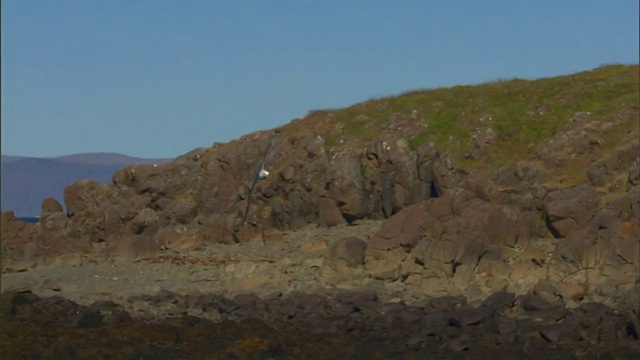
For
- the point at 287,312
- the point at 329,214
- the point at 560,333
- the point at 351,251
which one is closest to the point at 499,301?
the point at 560,333

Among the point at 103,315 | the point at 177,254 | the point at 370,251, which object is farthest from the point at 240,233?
the point at 103,315

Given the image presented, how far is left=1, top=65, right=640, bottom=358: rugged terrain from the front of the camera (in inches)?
1588

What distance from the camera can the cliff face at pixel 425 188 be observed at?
5144 cm

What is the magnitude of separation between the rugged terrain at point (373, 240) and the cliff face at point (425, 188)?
11 cm

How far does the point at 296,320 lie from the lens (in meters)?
45.0

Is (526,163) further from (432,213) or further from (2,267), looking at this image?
(2,267)

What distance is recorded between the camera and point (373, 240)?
Result: 177 ft

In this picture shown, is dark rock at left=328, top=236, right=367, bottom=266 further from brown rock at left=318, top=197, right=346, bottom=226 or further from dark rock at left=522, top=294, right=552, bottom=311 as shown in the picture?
dark rock at left=522, top=294, right=552, bottom=311

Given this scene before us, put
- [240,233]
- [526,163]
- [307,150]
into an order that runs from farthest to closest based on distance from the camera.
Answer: [307,150] < [240,233] < [526,163]

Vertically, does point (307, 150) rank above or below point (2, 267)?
above

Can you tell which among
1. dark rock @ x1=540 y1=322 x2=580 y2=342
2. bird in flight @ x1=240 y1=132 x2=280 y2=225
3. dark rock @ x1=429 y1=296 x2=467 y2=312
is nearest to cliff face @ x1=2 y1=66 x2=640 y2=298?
bird in flight @ x1=240 y1=132 x2=280 y2=225

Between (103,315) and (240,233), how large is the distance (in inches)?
722

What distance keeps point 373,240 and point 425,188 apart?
9.81m

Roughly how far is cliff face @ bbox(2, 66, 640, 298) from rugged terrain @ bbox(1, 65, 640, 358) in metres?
0.11
